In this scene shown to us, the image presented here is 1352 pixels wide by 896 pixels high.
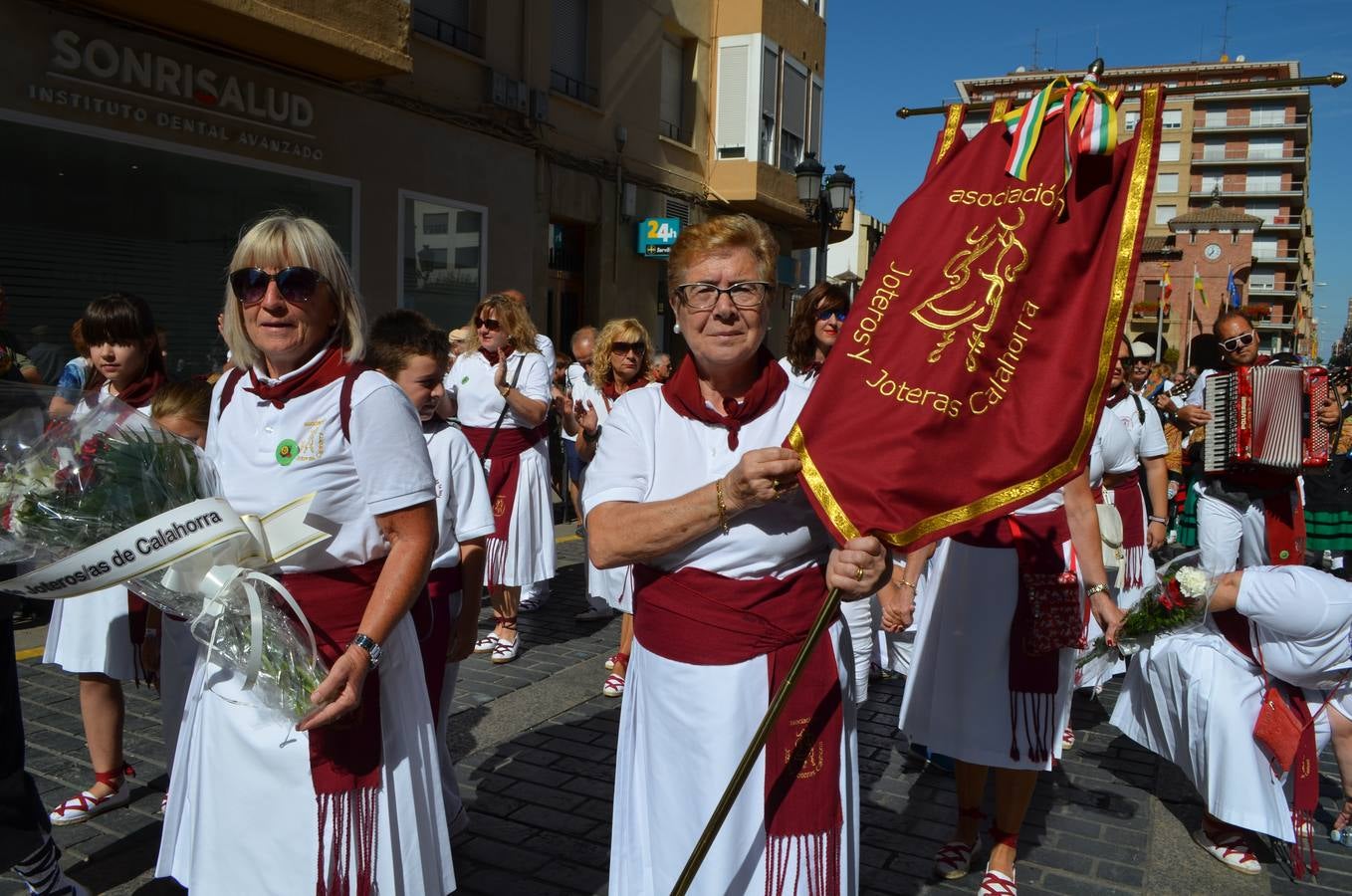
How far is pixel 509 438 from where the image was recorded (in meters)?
6.80

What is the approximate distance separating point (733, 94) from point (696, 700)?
1860 centimetres

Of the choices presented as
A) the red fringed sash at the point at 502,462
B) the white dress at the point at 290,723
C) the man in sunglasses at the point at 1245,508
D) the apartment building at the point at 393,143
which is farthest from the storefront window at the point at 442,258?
the white dress at the point at 290,723

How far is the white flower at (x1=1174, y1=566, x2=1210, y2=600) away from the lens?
4.09 m

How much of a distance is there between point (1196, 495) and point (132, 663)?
649 cm

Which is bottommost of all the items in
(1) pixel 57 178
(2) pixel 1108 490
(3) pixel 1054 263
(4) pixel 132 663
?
(4) pixel 132 663

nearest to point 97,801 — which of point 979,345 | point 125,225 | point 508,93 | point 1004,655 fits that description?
point 1004,655

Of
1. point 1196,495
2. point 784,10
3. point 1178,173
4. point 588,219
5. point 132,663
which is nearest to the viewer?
point 132,663

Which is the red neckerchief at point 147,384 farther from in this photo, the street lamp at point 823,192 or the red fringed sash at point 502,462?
the street lamp at point 823,192

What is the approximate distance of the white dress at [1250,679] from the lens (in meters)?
3.89

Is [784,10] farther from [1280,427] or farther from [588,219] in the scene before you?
[1280,427]

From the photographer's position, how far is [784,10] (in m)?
20.2

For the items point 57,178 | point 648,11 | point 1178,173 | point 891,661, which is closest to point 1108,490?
point 891,661

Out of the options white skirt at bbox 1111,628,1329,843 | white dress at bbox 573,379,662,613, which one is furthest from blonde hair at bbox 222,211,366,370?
white skirt at bbox 1111,628,1329,843

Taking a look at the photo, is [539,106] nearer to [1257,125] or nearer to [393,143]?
[393,143]
